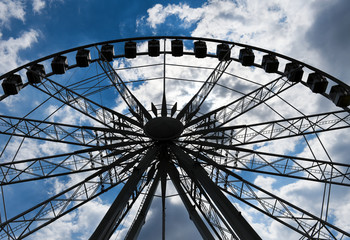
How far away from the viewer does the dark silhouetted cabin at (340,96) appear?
1548 cm

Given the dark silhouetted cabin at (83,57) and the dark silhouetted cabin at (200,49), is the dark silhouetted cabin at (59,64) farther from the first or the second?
the dark silhouetted cabin at (200,49)

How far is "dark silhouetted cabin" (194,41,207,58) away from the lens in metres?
21.0

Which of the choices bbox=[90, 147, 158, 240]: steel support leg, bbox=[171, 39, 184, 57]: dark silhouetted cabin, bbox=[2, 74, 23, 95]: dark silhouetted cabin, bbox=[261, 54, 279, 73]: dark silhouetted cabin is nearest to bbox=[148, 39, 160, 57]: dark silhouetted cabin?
bbox=[171, 39, 184, 57]: dark silhouetted cabin

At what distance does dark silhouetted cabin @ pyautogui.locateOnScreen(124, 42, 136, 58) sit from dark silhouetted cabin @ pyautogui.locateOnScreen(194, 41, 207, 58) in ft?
17.7

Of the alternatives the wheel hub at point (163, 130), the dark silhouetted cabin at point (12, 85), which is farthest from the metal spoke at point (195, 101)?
the dark silhouetted cabin at point (12, 85)

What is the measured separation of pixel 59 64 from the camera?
1931 centimetres

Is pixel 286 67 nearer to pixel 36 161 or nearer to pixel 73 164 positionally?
pixel 73 164

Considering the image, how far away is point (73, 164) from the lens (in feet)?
50.9

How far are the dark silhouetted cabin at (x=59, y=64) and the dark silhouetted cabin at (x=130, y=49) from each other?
5023mm

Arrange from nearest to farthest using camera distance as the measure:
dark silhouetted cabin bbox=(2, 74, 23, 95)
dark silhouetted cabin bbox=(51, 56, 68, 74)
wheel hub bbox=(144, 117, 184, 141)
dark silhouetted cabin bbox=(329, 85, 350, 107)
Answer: dark silhouetted cabin bbox=(329, 85, 350, 107) → wheel hub bbox=(144, 117, 184, 141) → dark silhouetted cabin bbox=(2, 74, 23, 95) → dark silhouetted cabin bbox=(51, 56, 68, 74)

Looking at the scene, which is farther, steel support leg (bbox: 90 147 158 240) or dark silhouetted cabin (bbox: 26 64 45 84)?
dark silhouetted cabin (bbox: 26 64 45 84)

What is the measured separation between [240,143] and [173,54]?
32.3ft

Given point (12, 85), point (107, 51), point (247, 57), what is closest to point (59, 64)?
point (12, 85)

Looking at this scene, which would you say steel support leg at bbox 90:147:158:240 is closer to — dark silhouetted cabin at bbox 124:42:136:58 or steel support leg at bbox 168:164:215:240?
steel support leg at bbox 168:164:215:240
